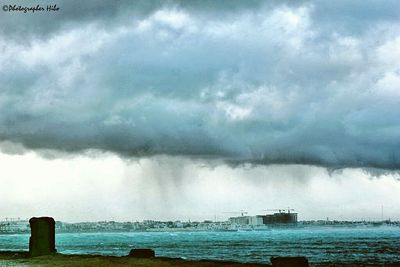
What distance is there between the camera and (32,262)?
28375mm

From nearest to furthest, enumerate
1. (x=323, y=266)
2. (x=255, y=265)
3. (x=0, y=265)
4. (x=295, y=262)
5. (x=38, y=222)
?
(x=295, y=262)
(x=255, y=265)
(x=0, y=265)
(x=38, y=222)
(x=323, y=266)

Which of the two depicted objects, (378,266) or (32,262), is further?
(378,266)

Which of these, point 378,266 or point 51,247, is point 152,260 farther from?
point 378,266

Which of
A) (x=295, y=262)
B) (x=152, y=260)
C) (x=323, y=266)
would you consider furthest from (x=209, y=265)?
(x=323, y=266)

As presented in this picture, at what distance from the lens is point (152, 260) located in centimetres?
2733

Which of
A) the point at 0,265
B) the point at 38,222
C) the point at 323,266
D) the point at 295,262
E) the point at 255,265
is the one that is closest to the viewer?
the point at 295,262

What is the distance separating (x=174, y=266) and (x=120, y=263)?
111 inches

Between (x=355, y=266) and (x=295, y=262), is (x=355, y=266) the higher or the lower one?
the lower one

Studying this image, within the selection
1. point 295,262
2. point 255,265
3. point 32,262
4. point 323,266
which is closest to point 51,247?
Answer: point 32,262

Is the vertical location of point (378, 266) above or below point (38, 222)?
below

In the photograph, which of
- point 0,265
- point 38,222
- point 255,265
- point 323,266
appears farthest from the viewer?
point 323,266

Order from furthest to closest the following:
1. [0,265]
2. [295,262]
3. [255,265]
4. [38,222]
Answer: [38,222], [0,265], [255,265], [295,262]

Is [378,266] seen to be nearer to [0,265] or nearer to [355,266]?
[355,266]

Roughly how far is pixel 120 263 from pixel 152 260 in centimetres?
172
